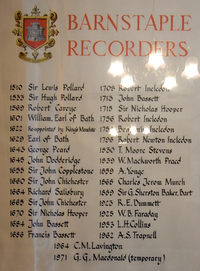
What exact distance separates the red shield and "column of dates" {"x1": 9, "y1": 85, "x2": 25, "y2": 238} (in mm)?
197

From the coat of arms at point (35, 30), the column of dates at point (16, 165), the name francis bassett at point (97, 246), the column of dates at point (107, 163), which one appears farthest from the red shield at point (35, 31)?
the name francis bassett at point (97, 246)

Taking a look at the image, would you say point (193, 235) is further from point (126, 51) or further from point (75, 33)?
point (75, 33)

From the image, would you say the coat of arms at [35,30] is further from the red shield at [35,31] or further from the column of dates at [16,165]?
the column of dates at [16,165]

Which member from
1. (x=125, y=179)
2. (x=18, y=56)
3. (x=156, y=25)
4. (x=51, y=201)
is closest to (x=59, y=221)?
(x=51, y=201)

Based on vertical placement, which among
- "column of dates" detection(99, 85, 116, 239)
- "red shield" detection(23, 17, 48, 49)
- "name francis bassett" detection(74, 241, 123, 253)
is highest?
"red shield" detection(23, 17, 48, 49)

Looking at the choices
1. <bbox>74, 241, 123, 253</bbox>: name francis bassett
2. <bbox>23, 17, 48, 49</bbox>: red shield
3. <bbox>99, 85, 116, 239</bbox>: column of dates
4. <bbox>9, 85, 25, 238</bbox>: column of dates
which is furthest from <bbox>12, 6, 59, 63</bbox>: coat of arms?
<bbox>74, 241, 123, 253</bbox>: name francis bassett

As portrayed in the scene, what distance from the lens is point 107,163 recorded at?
107cm

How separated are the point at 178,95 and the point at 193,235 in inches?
23.0

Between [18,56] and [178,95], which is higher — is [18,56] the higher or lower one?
the higher one

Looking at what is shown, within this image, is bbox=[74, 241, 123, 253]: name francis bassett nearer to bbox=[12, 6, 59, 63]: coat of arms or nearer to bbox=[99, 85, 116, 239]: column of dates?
bbox=[99, 85, 116, 239]: column of dates

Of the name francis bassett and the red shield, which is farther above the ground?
the red shield

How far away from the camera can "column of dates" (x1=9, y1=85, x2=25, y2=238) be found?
108cm

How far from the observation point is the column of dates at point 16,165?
42.3 inches

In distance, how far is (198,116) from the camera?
108 centimetres
